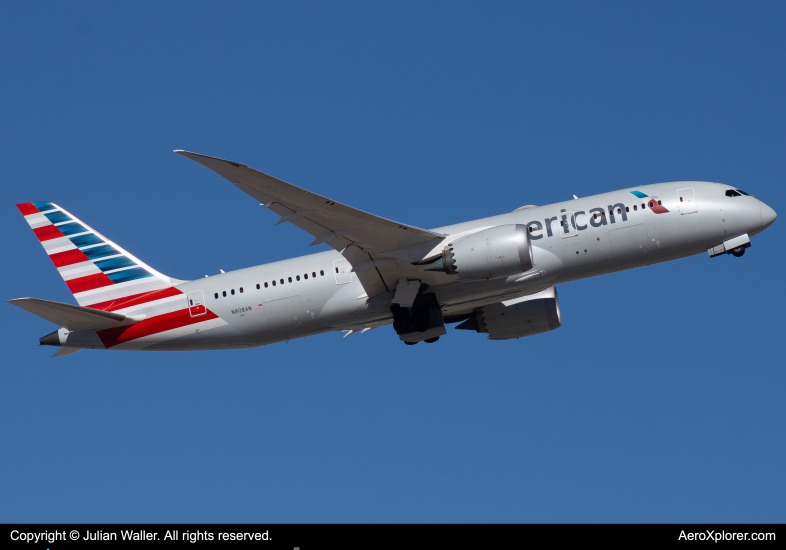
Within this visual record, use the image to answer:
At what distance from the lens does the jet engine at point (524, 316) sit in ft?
124

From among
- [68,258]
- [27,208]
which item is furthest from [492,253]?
[27,208]

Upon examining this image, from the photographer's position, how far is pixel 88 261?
37.8 metres

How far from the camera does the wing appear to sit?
2925 centimetres

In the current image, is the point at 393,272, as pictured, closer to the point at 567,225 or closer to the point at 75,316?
the point at 567,225

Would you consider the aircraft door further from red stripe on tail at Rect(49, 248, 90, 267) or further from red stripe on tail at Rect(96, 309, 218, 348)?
red stripe on tail at Rect(49, 248, 90, 267)

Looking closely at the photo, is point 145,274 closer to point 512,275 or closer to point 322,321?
point 322,321

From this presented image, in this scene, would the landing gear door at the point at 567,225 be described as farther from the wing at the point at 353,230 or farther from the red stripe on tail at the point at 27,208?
the red stripe on tail at the point at 27,208

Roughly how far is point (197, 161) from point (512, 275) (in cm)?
1248

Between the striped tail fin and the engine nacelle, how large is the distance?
41.2 feet

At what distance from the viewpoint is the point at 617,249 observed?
3306cm

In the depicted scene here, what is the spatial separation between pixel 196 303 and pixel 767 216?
895 inches

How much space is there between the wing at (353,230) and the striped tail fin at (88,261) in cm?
843
